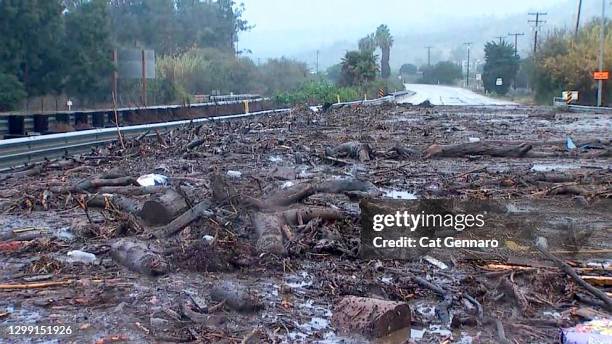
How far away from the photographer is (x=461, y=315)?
5926mm

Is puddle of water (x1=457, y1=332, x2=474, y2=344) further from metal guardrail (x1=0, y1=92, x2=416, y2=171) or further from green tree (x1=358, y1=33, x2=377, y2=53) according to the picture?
green tree (x1=358, y1=33, x2=377, y2=53)

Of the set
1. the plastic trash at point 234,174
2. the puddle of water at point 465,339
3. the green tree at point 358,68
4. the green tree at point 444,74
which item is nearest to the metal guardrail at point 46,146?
the plastic trash at point 234,174

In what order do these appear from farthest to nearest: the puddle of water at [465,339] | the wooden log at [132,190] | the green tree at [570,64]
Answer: the green tree at [570,64] < the wooden log at [132,190] < the puddle of water at [465,339]

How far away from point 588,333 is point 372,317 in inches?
58.2

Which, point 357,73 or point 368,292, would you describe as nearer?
point 368,292

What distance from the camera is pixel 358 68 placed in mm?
83938

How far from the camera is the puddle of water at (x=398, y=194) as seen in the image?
1117 cm

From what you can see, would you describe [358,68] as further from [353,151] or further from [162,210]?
[162,210]

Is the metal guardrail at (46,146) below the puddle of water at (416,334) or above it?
above

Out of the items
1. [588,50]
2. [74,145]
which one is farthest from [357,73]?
[74,145]

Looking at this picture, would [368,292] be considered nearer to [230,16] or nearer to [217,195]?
[217,195]

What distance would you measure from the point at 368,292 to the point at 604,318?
1.83 meters

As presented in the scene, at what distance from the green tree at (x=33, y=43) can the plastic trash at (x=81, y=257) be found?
129ft

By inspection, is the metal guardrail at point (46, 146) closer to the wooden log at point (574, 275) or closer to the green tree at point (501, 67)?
the wooden log at point (574, 275)
